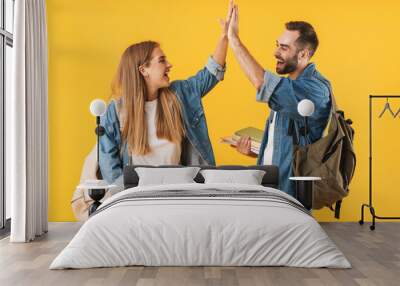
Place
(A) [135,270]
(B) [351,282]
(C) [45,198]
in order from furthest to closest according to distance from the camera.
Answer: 1. (C) [45,198]
2. (A) [135,270]
3. (B) [351,282]

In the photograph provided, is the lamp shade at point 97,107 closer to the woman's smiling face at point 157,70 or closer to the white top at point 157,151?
the white top at point 157,151

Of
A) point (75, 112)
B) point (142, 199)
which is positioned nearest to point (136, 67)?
point (75, 112)

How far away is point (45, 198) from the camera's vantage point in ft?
21.4

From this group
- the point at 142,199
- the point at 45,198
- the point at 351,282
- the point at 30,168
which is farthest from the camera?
the point at 45,198

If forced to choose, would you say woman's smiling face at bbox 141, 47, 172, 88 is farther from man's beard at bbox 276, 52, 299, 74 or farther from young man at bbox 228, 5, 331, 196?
man's beard at bbox 276, 52, 299, 74

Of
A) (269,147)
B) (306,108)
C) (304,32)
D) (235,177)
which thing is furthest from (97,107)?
(304,32)

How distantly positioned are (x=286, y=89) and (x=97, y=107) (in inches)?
91.7

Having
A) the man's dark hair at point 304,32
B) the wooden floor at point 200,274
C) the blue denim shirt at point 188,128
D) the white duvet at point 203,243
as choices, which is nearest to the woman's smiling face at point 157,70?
the blue denim shirt at point 188,128

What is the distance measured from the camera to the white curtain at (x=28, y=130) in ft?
19.3

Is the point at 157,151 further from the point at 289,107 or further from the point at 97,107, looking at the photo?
the point at 289,107

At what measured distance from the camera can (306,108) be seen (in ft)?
21.9

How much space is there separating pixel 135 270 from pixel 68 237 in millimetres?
2019

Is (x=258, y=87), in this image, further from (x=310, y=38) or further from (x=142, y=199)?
(x=142, y=199)

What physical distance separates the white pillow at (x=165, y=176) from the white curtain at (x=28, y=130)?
1.14 meters
